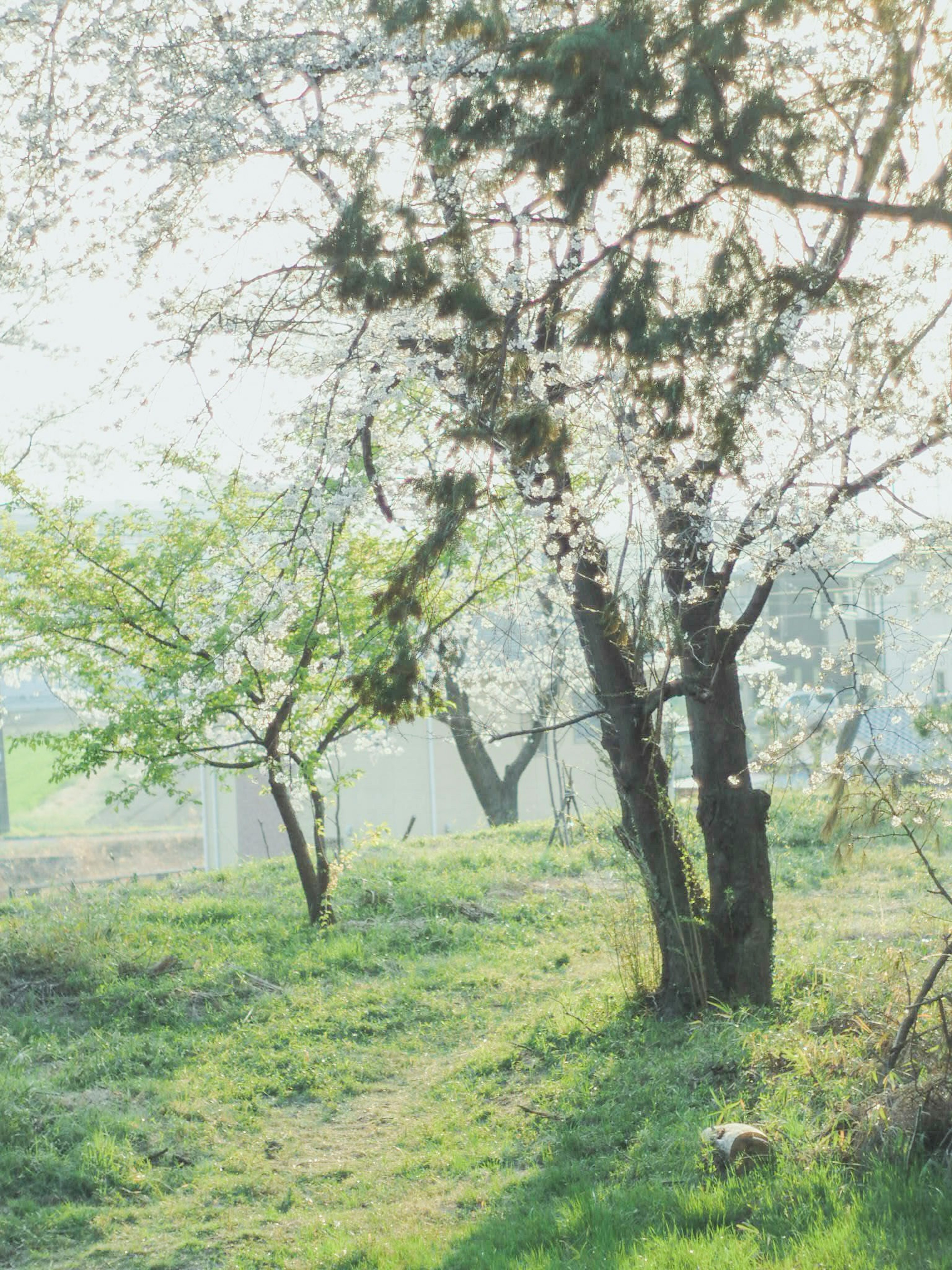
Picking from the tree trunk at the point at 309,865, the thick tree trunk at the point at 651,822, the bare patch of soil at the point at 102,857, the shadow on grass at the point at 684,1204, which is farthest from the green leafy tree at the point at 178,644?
the bare patch of soil at the point at 102,857

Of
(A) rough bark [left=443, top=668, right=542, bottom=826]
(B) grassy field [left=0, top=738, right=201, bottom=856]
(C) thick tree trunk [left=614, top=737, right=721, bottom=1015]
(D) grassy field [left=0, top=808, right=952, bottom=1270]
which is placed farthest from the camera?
(B) grassy field [left=0, top=738, right=201, bottom=856]

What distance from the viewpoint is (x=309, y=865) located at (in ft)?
31.3

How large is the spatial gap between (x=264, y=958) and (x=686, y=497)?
4.67m

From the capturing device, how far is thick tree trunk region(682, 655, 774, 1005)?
6.29m

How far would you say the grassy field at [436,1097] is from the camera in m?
3.85

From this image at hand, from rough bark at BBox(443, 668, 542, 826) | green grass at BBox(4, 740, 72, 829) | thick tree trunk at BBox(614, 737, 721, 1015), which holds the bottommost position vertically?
thick tree trunk at BBox(614, 737, 721, 1015)

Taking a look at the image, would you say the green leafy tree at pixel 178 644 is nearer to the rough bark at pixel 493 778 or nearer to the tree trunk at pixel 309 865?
the tree trunk at pixel 309 865

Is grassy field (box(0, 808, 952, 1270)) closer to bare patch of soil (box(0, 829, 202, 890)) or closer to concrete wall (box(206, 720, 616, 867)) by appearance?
bare patch of soil (box(0, 829, 202, 890))

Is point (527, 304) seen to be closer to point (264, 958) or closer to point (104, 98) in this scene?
point (104, 98)

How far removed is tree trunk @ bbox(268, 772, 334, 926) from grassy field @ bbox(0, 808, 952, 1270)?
173 millimetres

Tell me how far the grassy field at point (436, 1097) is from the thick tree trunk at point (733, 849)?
0.28 metres

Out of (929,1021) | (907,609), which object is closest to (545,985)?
(929,1021)

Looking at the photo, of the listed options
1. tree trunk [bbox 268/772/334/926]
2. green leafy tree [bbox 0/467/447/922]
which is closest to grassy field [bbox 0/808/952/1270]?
tree trunk [bbox 268/772/334/926]

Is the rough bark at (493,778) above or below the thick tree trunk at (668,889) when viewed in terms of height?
above
